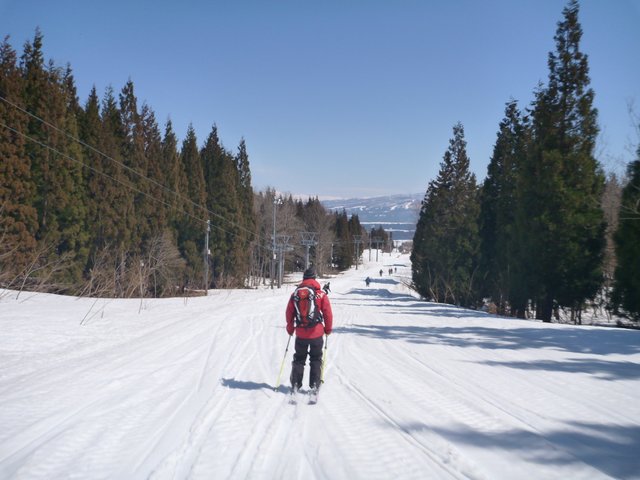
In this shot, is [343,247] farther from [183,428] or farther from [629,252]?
[183,428]

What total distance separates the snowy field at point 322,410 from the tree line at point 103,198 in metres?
8.63

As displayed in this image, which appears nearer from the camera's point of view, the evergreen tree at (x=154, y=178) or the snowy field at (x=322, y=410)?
the snowy field at (x=322, y=410)

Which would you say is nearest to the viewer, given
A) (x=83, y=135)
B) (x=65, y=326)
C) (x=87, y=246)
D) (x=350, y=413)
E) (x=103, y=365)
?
(x=350, y=413)

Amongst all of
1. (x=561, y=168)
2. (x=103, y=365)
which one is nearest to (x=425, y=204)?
(x=561, y=168)

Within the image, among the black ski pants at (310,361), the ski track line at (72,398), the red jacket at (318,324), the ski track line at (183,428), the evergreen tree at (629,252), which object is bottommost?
the ski track line at (72,398)

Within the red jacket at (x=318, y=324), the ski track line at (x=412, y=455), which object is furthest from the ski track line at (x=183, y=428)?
the ski track line at (x=412, y=455)

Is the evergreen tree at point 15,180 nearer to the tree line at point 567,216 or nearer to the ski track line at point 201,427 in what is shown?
the ski track line at point 201,427

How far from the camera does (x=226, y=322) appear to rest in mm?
15016

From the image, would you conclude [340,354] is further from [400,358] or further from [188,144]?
[188,144]

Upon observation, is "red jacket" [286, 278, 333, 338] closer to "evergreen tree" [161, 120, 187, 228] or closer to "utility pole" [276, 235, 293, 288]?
"evergreen tree" [161, 120, 187, 228]

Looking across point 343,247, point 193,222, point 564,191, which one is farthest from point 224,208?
point 343,247

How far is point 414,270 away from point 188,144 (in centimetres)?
2449

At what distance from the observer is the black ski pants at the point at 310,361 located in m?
6.33

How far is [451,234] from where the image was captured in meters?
33.5
